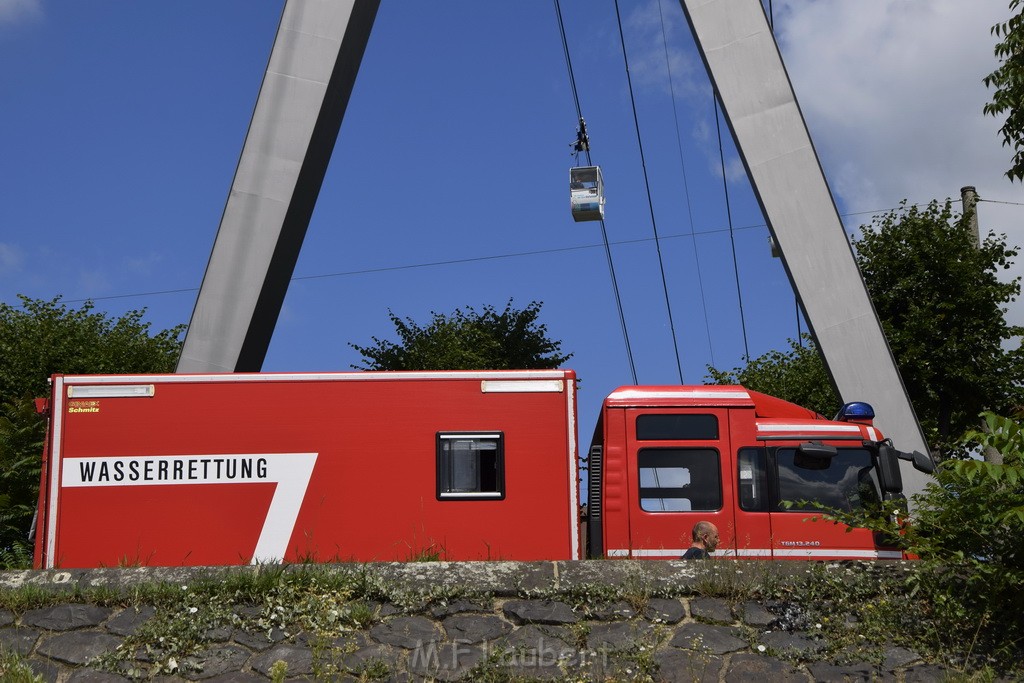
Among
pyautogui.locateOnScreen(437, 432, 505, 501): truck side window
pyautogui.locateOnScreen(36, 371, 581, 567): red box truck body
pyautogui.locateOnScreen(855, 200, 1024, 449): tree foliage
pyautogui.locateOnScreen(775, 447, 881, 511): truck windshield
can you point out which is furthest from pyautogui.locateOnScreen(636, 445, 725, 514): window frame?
pyautogui.locateOnScreen(855, 200, 1024, 449): tree foliage

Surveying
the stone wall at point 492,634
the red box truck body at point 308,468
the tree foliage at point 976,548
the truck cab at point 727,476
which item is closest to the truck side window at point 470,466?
the red box truck body at point 308,468

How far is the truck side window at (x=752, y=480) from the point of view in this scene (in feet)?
39.2

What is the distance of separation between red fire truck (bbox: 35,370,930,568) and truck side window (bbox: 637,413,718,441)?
2 centimetres

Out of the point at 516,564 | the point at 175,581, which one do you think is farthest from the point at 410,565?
the point at 175,581

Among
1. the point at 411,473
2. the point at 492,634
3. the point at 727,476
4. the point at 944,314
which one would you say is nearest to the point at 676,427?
the point at 727,476

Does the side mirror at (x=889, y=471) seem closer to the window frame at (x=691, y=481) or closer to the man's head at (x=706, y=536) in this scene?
the window frame at (x=691, y=481)

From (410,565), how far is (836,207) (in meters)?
10.5

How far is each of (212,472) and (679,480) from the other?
5.09m

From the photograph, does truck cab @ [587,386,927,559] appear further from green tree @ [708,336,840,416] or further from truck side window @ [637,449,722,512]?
green tree @ [708,336,840,416]

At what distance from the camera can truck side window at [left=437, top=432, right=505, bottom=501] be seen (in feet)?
39.2

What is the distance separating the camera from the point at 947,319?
30578 millimetres

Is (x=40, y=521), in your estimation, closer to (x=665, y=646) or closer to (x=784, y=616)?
(x=665, y=646)

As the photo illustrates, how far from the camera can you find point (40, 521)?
39.4ft

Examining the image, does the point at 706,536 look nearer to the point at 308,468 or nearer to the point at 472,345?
the point at 308,468
